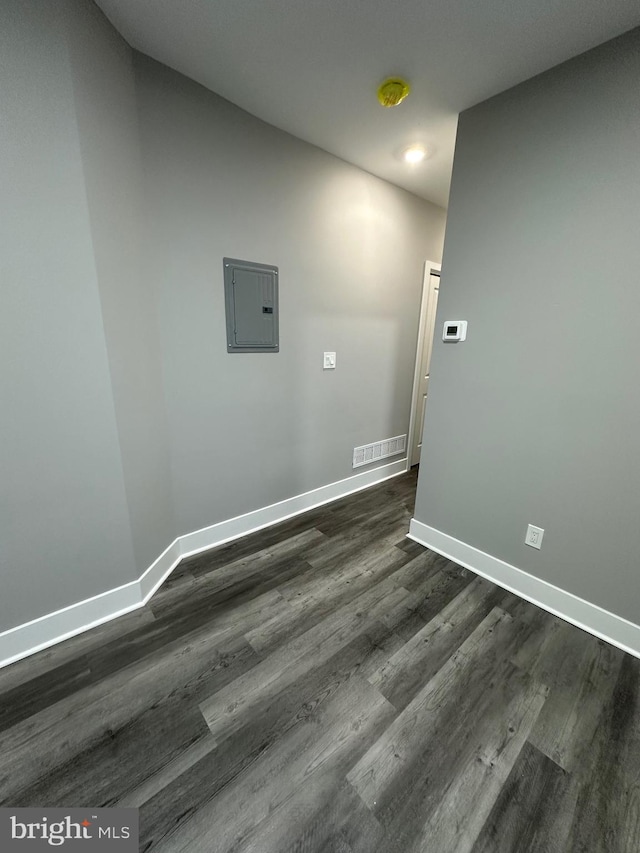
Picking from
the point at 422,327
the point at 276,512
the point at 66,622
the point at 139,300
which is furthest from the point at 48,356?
the point at 422,327

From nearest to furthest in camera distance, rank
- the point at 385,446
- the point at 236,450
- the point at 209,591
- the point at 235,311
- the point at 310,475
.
A: the point at 209,591, the point at 235,311, the point at 236,450, the point at 310,475, the point at 385,446

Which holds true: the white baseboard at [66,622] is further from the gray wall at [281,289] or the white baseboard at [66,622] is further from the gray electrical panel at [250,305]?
the gray electrical panel at [250,305]

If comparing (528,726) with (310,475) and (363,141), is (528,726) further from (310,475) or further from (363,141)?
(363,141)

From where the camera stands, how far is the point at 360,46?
135 centimetres

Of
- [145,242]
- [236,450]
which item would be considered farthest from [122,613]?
[145,242]

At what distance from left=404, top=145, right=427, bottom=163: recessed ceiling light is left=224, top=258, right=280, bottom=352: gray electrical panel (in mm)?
1153

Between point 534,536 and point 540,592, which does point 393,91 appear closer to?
point 534,536

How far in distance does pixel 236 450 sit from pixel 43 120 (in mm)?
1640

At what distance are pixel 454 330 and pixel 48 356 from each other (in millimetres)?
1952

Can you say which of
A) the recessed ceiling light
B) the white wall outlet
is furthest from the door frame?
the white wall outlet

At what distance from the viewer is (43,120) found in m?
1.12

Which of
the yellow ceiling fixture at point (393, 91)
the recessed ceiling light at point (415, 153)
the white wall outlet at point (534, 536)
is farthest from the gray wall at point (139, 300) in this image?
the white wall outlet at point (534, 536)

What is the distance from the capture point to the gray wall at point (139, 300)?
116 centimetres

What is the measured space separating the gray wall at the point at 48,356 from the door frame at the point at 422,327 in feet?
8.78
